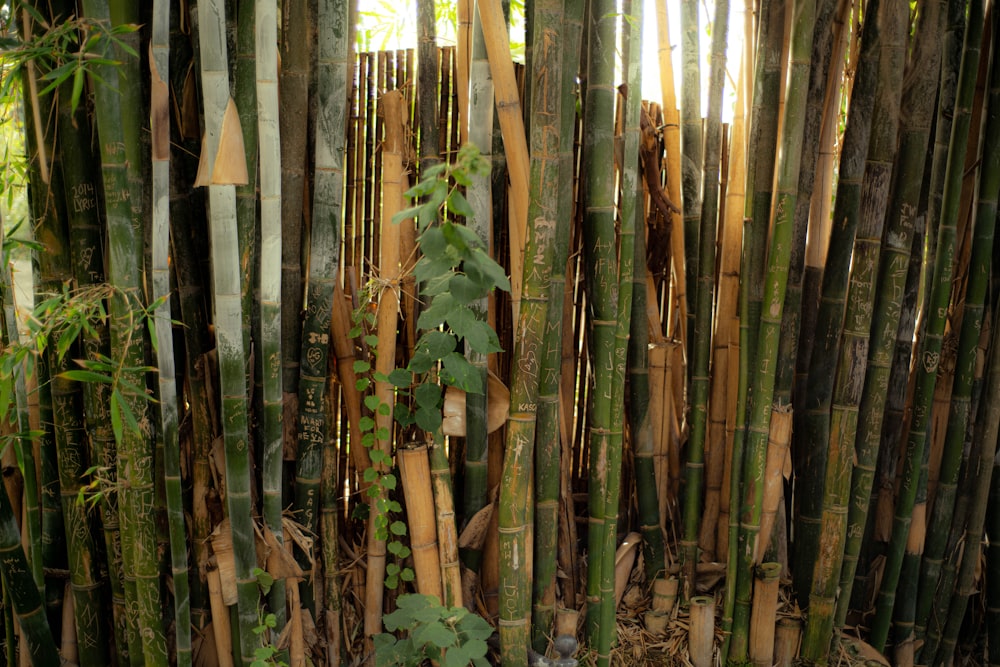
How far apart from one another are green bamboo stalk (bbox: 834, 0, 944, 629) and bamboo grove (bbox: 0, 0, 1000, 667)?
0.4 inches

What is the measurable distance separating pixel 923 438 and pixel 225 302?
1.74 meters

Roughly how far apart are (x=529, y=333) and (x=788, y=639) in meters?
1.08

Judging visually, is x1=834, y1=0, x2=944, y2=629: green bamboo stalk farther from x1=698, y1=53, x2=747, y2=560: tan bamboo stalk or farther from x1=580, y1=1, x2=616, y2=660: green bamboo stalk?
x1=580, y1=1, x2=616, y2=660: green bamboo stalk

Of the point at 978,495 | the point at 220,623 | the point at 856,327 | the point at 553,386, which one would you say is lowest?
the point at 220,623

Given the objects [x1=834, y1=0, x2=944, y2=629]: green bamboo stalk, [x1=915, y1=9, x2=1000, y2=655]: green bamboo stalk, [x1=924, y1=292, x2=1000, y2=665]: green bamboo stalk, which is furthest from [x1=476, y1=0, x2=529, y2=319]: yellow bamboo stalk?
[x1=924, y1=292, x2=1000, y2=665]: green bamboo stalk

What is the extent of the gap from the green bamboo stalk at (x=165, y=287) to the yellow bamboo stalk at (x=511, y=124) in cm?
60

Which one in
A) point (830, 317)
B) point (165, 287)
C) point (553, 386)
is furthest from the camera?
point (830, 317)

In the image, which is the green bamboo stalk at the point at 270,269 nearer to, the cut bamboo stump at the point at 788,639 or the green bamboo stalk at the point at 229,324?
the green bamboo stalk at the point at 229,324

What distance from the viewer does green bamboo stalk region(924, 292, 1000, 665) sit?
2.16 meters

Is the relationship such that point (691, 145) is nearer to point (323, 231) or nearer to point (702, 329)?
point (702, 329)

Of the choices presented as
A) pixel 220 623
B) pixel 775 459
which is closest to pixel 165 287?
pixel 220 623

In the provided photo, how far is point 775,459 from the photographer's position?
1955 millimetres

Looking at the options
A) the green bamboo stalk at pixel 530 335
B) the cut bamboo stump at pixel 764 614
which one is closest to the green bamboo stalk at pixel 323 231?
the green bamboo stalk at pixel 530 335

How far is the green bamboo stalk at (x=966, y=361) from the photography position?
6.72 ft
